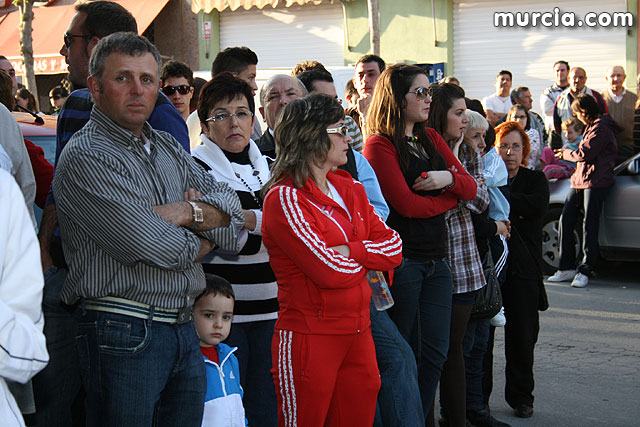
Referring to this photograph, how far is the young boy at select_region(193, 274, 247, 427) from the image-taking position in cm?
371

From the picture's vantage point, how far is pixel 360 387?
3756mm

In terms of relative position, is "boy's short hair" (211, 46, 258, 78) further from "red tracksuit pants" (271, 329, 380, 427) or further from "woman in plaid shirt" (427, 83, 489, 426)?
"red tracksuit pants" (271, 329, 380, 427)

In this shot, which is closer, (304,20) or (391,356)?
(391,356)

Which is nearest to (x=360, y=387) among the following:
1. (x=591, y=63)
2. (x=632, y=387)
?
(x=632, y=387)

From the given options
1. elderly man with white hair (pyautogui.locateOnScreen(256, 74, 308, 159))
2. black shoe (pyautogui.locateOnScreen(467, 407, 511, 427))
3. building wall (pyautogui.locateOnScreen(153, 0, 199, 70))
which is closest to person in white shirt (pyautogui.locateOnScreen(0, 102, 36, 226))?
elderly man with white hair (pyautogui.locateOnScreen(256, 74, 308, 159))

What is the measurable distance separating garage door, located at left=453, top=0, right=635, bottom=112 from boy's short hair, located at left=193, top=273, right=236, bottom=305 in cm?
1507

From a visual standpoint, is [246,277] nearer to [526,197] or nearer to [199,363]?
[199,363]

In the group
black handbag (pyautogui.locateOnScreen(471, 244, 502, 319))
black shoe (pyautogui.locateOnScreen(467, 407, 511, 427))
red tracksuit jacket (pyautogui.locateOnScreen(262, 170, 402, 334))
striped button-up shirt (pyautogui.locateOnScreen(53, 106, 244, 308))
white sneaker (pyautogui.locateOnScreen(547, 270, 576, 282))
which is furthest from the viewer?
white sneaker (pyautogui.locateOnScreen(547, 270, 576, 282))

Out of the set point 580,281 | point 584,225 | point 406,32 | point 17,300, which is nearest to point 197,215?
point 17,300

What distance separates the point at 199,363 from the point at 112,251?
0.60m

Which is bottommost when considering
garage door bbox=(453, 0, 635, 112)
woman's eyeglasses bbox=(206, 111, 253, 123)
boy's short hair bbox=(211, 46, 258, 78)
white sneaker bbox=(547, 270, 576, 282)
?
white sneaker bbox=(547, 270, 576, 282)

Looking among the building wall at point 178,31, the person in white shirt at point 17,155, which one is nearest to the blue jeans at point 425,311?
the person in white shirt at point 17,155

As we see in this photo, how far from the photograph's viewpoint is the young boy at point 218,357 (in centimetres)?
371

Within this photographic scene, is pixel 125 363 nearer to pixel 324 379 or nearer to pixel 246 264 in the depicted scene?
pixel 324 379
